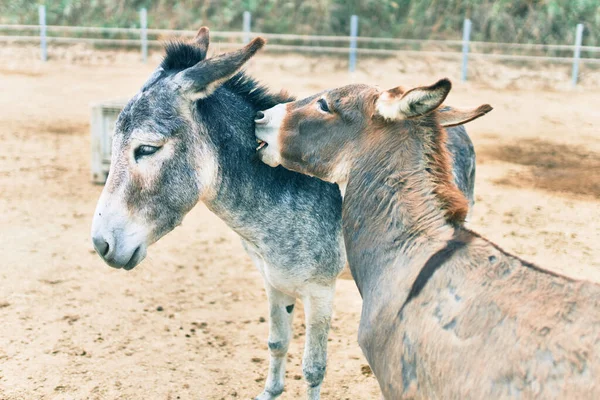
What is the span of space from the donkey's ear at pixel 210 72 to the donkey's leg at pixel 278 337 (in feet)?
5.10

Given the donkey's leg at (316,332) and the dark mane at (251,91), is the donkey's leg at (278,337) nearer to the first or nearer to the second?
the donkey's leg at (316,332)

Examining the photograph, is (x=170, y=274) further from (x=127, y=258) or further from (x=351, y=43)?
(x=351, y=43)

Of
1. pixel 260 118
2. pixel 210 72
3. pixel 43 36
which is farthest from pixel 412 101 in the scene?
pixel 43 36

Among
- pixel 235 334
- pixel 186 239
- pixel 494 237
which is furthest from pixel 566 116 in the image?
pixel 235 334

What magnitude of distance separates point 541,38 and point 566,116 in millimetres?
8041

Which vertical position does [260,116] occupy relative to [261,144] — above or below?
above

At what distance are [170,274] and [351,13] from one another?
1750 centimetres

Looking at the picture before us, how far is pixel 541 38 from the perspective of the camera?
21.4 m

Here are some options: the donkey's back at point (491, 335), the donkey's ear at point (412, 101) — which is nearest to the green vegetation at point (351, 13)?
the donkey's ear at point (412, 101)

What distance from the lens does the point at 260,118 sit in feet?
12.3

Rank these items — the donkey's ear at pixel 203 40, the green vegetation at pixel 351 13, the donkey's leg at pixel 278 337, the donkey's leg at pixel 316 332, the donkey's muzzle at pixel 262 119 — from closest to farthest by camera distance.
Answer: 1. the donkey's muzzle at pixel 262 119
2. the donkey's ear at pixel 203 40
3. the donkey's leg at pixel 316 332
4. the donkey's leg at pixel 278 337
5. the green vegetation at pixel 351 13

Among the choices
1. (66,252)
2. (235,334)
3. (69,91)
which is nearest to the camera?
(235,334)

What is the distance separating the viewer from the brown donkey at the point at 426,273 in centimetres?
233

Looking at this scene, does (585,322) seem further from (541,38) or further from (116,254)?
(541,38)
